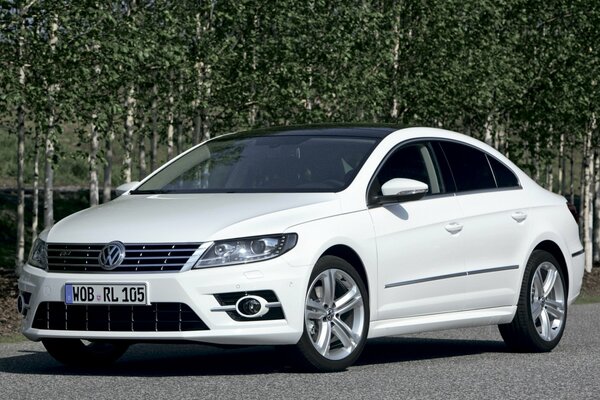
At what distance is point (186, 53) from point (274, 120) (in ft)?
10.2

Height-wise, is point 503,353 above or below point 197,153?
below

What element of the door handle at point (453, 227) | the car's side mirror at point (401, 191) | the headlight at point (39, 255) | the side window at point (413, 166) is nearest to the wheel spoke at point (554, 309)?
the door handle at point (453, 227)

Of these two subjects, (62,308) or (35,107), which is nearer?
(62,308)

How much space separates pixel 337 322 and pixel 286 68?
18169mm

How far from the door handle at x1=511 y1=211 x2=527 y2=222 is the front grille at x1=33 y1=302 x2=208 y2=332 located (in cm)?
342

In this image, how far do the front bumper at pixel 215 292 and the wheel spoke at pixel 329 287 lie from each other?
295mm

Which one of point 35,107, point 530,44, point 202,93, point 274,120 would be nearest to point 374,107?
point 274,120

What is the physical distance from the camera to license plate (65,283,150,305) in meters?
9.46

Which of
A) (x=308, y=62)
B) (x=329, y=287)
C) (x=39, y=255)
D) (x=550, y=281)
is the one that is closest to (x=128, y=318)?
(x=39, y=255)

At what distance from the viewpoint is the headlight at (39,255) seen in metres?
9.97

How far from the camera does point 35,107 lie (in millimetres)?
18953

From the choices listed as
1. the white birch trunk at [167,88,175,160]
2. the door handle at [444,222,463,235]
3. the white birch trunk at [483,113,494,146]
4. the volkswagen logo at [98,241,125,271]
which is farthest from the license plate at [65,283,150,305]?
the white birch trunk at [483,113,494,146]

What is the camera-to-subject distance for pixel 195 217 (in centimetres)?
973

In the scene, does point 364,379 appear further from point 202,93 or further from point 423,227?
point 202,93
